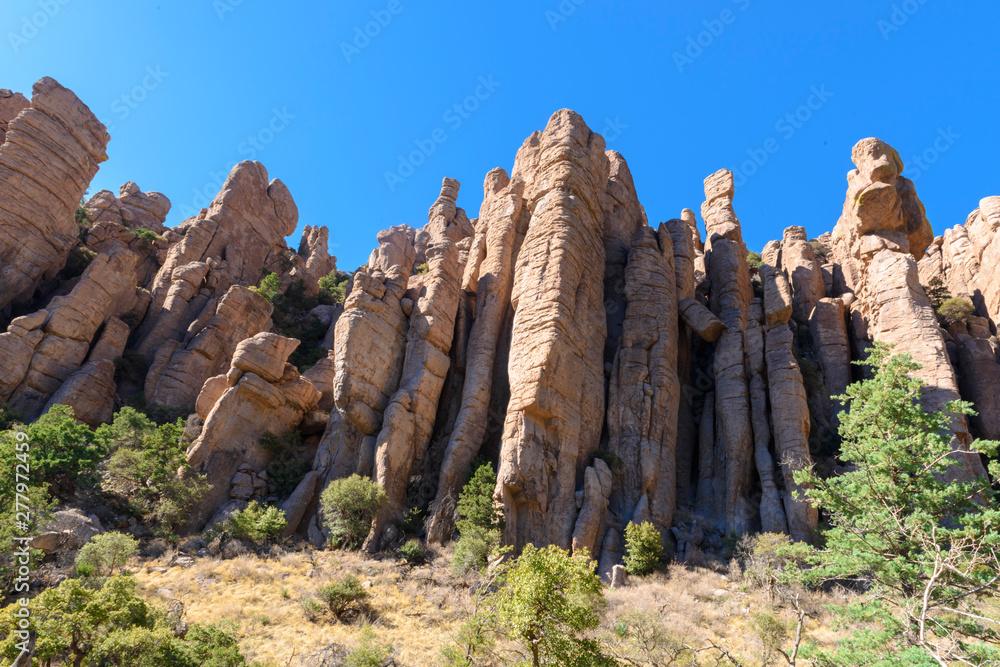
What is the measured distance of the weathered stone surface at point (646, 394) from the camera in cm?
2714

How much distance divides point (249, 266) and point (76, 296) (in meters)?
16.8

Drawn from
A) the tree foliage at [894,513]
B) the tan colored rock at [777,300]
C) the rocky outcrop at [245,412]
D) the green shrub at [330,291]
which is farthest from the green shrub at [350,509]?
the green shrub at [330,291]

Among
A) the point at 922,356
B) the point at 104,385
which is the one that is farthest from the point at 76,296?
the point at 922,356

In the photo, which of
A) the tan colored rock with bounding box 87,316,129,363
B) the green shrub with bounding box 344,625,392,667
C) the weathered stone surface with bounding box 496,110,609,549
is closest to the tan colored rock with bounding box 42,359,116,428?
the tan colored rock with bounding box 87,316,129,363

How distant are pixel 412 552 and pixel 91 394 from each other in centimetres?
2112

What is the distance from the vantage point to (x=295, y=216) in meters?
57.2

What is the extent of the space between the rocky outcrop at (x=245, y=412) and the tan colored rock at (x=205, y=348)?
144 centimetres

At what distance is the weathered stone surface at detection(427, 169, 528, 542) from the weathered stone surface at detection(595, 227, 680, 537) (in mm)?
6871

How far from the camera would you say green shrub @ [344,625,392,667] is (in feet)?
41.5

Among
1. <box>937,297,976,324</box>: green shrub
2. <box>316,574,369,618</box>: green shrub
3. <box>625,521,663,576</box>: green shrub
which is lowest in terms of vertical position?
<box>316,574,369,618</box>: green shrub

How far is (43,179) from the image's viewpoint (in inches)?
1479

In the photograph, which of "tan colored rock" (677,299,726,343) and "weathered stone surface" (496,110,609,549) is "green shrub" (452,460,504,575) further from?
"tan colored rock" (677,299,726,343)

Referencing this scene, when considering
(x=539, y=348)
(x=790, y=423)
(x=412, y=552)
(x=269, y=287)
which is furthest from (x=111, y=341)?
(x=790, y=423)

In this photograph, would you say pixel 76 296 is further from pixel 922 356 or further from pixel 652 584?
pixel 922 356
